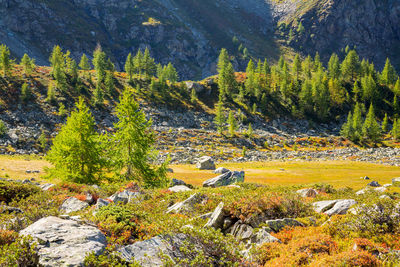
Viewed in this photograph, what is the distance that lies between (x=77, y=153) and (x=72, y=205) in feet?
36.2

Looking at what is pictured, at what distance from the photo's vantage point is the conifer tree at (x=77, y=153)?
2278 cm

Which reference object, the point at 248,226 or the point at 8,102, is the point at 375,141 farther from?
the point at 8,102

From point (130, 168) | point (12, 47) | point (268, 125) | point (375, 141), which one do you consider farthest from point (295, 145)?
point (12, 47)

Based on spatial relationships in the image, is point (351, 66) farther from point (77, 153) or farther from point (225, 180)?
point (77, 153)

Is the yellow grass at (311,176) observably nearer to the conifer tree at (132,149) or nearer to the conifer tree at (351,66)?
the conifer tree at (132,149)

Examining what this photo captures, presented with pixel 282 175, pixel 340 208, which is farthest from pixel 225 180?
pixel 282 175

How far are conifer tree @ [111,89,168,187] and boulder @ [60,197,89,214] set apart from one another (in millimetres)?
9947

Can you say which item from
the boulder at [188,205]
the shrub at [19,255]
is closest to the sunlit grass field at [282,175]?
the boulder at [188,205]

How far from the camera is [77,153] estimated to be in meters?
23.2

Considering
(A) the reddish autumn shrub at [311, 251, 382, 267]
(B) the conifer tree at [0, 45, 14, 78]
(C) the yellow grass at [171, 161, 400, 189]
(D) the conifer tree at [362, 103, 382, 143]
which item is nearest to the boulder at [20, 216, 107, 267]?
(A) the reddish autumn shrub at [311, 251, 382, 267]

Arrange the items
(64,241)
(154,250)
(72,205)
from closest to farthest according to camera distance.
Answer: (64,241) < (154,250) < (72,205)

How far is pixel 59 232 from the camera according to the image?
730 cm

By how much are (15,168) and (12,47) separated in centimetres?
21330

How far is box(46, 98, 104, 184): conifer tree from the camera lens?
2278 centimetres
